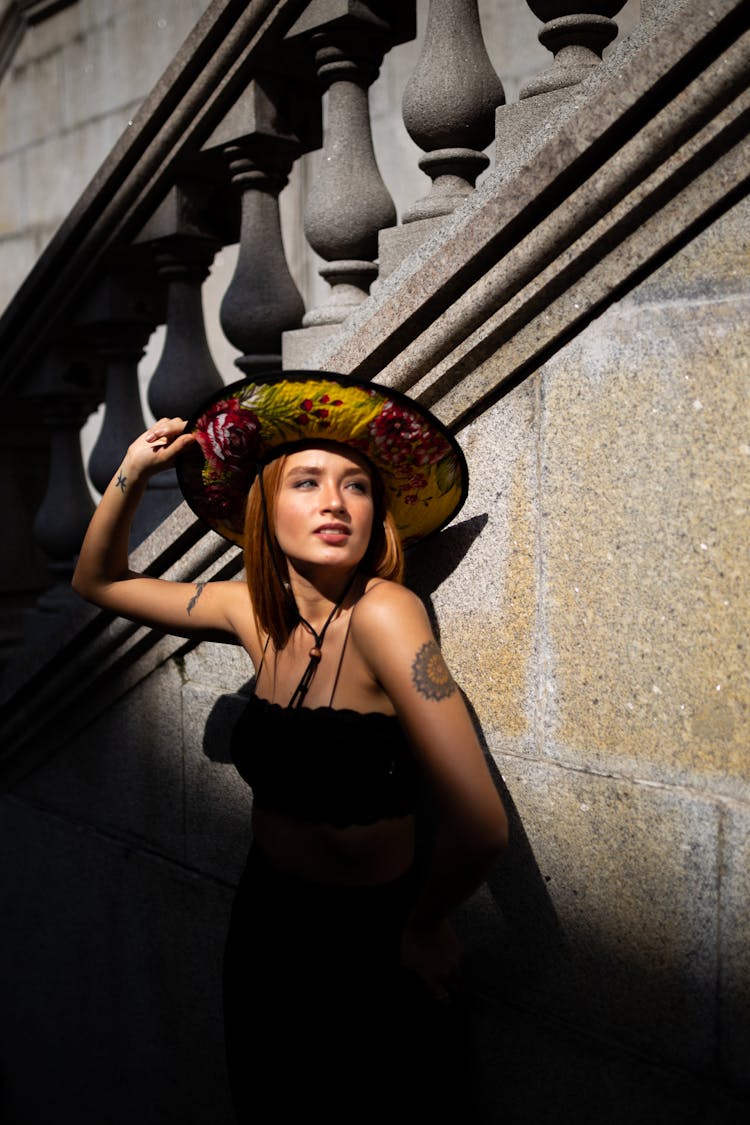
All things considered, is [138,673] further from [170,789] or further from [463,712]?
[463,712]

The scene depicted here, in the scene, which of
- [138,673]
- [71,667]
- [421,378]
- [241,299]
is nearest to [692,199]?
[421,378]

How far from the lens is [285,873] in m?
2.36

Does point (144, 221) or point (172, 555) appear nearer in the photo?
point (172, 555)

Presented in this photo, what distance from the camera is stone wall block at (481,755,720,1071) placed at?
215 centimetres

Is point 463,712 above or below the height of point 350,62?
below

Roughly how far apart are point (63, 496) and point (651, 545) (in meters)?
2.49

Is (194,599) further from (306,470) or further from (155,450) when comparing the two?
(306,470)

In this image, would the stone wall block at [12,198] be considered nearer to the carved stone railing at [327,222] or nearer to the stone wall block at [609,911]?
the carved stone railing at [327,222]

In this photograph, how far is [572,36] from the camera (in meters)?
2.41

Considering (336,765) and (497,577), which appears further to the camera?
(497,577)

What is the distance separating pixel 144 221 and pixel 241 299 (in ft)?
1.77

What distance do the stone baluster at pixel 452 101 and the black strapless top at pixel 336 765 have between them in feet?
4.29

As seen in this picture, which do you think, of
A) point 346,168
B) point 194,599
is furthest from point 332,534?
point 346,168

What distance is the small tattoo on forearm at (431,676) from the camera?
200 cm
